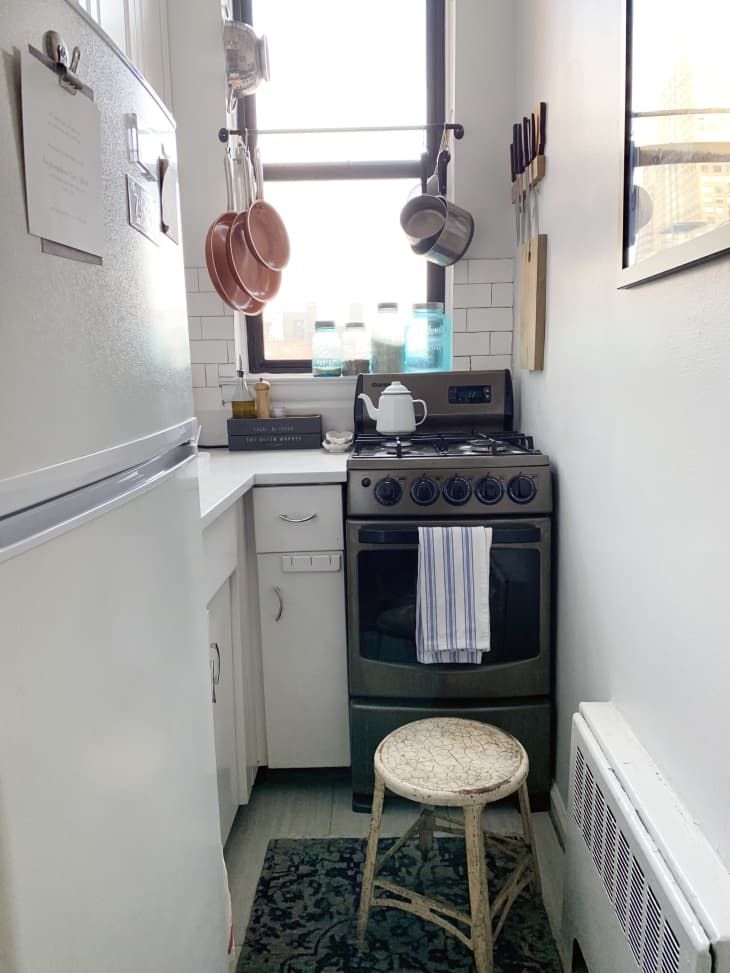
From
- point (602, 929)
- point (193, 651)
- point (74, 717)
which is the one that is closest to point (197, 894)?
point (193, 651)

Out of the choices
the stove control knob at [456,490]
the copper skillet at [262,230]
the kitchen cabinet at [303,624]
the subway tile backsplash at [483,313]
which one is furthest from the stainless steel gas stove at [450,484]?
the copper skillet at [262,230]

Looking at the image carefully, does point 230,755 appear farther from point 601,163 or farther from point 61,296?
point 601,163

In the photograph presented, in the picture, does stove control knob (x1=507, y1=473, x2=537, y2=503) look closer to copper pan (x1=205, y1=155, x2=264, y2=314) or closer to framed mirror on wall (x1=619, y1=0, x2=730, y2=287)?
framed mirror on wall (x1=619, y1=0, x2=730, y2=287)

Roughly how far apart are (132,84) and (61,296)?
0.36 meters

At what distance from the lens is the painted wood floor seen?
5.58 feet

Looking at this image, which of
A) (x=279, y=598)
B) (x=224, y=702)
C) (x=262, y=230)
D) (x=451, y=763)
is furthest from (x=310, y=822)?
(x=262, y=230)

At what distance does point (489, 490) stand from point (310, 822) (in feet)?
3.39

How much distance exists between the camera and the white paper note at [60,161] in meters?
0.60

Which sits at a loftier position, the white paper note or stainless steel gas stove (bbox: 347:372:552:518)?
the white paper note

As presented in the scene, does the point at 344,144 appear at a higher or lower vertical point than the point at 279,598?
higher

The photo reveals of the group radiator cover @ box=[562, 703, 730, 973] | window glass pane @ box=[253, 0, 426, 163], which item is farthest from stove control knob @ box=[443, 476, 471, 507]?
window glass pane @ box=[253, 0, 426, 163]

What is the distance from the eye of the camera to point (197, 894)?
1.04 m

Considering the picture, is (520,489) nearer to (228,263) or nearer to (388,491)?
(388,491)

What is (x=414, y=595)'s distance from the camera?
1942 millimetres
